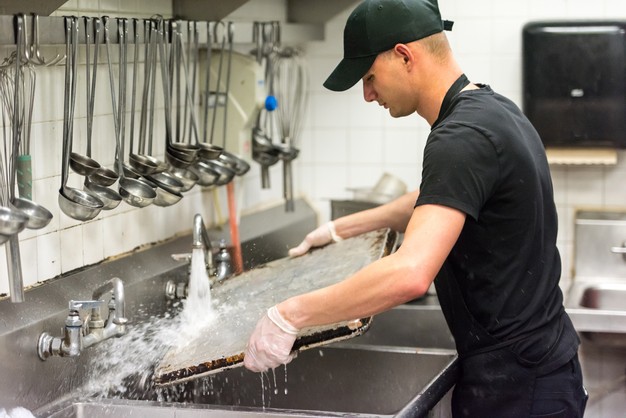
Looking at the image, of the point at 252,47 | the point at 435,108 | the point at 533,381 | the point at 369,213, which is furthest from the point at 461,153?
the point at 252,47

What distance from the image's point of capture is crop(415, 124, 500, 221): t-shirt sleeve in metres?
1.83

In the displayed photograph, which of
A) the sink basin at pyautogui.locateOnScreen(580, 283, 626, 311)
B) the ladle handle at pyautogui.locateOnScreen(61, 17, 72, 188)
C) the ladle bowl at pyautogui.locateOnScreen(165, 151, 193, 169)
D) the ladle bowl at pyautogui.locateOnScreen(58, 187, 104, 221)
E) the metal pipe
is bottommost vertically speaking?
the sink basin at pyautogui.locateOnScreen(580, 283, 626, 311)

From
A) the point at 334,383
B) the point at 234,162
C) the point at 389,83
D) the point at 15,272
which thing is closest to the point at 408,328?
the point at 334,383

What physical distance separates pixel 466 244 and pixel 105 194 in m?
0.79

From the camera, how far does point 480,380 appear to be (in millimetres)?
2211

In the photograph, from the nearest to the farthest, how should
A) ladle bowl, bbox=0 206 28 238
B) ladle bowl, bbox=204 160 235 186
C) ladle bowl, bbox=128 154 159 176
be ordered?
1. ladle bowl, bbox=0 206 28 238
2. ladle bowl, bbox=128 154 159 176
3. ladle bowl, bbox=204 160 235 186

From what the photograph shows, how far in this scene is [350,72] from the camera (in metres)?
2.07

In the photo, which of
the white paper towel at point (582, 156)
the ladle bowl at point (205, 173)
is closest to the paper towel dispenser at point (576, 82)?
the white paper towel at point (582, 156)

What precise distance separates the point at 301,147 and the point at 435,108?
69.9 inches

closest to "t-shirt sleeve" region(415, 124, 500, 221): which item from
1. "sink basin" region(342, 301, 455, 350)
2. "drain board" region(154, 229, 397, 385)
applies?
"drain board" region(154, 229, 397, 385)

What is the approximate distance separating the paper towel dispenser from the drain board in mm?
1263

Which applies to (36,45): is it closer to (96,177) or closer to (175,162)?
(96,177)

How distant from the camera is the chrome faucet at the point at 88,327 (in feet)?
6.64

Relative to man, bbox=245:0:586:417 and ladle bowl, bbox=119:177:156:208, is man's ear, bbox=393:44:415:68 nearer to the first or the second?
man, bbox=245:0:586:417
